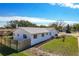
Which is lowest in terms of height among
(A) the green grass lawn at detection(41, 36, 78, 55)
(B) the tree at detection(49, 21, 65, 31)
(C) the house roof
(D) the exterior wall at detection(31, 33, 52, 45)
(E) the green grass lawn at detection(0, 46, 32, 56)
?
(E) the green grass lawn at detection(0, 46, 32, 56)

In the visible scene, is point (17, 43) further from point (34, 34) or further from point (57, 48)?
point (57, 48)

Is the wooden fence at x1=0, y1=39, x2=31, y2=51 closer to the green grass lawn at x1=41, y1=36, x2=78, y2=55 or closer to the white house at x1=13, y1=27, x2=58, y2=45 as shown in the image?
the white house at x1=13, y1=27, x2=58, y2=45

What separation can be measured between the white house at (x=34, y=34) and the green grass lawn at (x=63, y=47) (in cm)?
15

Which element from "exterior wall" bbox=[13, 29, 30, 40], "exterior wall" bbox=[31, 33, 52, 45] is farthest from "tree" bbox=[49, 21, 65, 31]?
"exterior wall" bbox=[13, 29, 30, 40]

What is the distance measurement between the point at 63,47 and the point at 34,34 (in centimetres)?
59

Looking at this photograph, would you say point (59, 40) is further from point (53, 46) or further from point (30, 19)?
point (30, 19)

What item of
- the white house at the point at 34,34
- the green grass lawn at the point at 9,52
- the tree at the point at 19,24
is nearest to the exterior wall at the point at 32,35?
the white house at the point at 34,34

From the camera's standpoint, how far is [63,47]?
4.73m

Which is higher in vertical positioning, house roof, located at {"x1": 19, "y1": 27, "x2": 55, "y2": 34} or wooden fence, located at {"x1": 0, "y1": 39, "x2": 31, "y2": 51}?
house roof, located at {"x1": 19, "y1": 27, "x2": 55, "y2": 34}

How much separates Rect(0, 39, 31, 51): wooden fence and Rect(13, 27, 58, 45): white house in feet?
0.23

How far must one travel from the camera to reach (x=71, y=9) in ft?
15.4

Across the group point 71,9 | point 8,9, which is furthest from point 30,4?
point 71,9

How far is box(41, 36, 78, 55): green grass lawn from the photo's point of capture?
15.4 feet

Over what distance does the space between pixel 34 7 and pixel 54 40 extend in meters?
0.71
